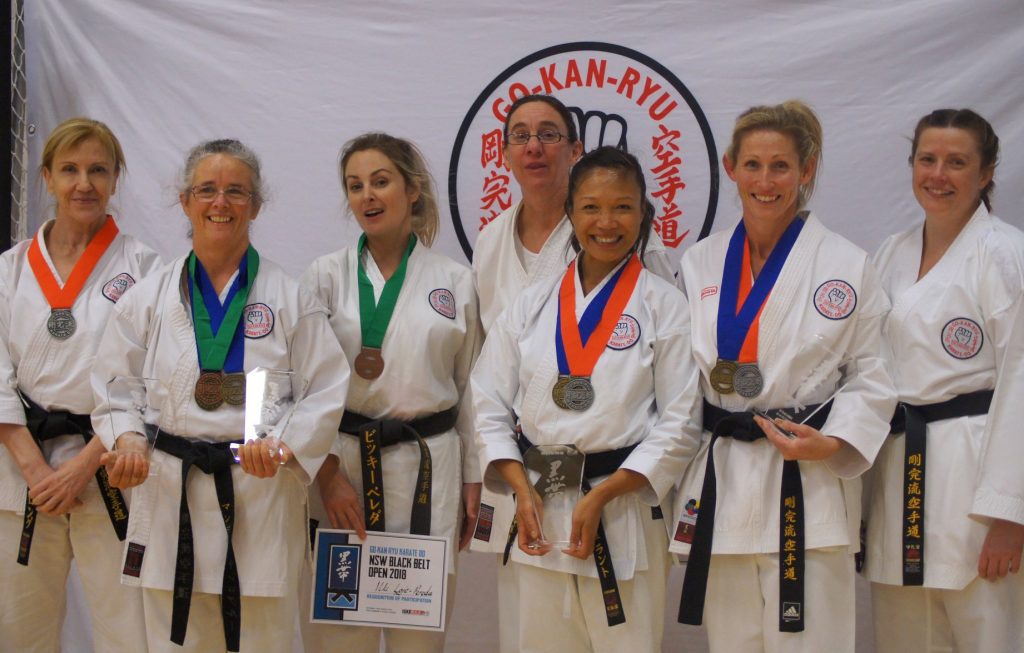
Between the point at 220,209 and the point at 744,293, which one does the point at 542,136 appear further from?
the point at 220,209

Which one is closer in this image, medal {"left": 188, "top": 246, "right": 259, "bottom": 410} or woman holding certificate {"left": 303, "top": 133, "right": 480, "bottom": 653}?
medal {"left": 188, "top": 246, "right": 259, "bottom": 410}

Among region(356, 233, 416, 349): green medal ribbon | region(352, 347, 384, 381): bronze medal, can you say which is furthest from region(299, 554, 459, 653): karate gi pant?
region(356, 233, 416, 349): green medal ribbon

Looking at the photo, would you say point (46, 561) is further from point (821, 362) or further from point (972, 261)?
point (972, 261)

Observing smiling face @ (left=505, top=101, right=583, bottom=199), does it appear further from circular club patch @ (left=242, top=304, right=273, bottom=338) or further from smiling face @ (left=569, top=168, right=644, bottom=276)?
circular club patch @ (left=242, top=304, right=273, bottom=338)

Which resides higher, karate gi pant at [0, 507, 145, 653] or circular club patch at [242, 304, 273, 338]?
circular club patch at [242, 304, 273, 338]

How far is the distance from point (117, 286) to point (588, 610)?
178 centimetres

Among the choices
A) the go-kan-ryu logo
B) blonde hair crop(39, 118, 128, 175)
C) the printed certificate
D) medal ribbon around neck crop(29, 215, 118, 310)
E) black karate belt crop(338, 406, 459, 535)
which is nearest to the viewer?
the printed certificate

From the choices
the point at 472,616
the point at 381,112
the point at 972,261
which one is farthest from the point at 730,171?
the point at 472,616

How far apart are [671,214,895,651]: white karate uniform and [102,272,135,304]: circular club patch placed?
5.91 feet

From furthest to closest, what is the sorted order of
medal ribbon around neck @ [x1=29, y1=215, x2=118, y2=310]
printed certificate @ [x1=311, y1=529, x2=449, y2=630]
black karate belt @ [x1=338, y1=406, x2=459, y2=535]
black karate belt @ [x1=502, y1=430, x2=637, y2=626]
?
1. medal ribbon around neck @ [x1=29, y1=215, x2=118, y2=310]
2. black karate belt @ [x1=338, y1=406, x2=459, y2=535]
3. printed certificate @ [x1=311, y1=529, x2=449, y2=630]
4. black karate belt @ [x1=502, y1=430, x2=637, y2=626]

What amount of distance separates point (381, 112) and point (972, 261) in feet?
7.38

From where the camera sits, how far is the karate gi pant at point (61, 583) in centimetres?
327

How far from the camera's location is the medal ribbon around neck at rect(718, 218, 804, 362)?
9.25ft

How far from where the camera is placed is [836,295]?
2.81 metres
